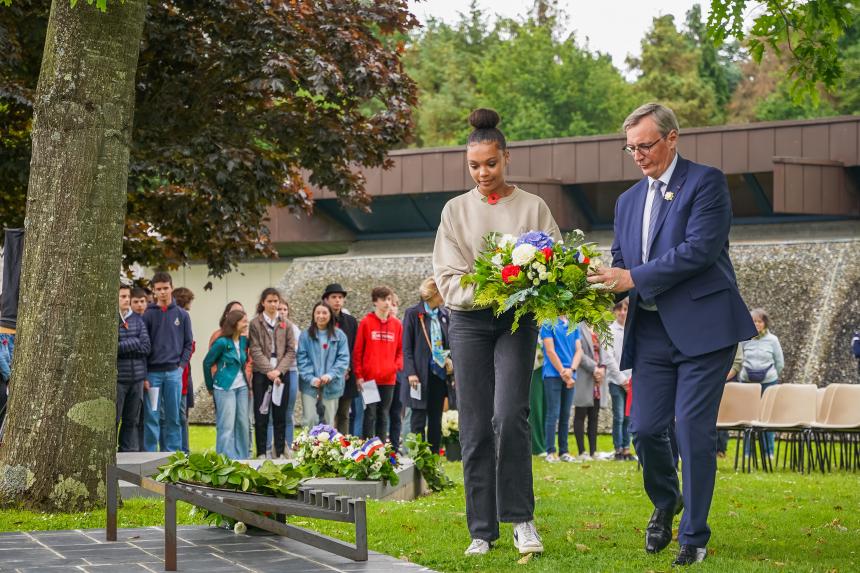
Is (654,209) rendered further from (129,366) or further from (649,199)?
(129,366)

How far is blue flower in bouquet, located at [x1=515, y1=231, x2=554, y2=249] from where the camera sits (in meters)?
5.84

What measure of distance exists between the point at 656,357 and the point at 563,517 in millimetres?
2248

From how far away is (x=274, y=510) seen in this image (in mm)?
5855

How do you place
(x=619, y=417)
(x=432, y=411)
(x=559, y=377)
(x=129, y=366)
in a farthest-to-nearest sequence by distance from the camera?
1. (x=619, y=417)
2. (x=559, y=377)
3. (x=432, y=411)
4. (x=129, y=366)

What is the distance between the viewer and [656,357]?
614 centimetres

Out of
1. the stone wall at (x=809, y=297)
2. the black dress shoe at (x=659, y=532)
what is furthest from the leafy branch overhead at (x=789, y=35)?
the stone wall at (x=809, y=297)

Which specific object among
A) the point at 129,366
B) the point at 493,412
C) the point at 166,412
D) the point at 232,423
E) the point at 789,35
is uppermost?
the point at 789,35

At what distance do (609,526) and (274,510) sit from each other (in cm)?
256

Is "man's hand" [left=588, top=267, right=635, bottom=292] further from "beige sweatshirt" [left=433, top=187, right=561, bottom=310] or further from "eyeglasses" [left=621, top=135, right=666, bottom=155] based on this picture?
"eyeglasses" [left=621, top=135, right=666, bottom=155]

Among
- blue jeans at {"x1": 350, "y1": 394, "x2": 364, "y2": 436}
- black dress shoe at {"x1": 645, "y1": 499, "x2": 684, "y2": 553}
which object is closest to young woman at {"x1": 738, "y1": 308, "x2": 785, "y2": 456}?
blue jeans at {"x1": 350, "y1": 394, "x2": 364, "y2": 436}

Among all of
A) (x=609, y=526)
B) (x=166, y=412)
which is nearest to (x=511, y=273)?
(x=609, y=526)

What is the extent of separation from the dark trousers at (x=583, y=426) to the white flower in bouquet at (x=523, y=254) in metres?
9.77

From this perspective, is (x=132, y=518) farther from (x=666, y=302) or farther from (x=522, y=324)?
(x=666, y=302)

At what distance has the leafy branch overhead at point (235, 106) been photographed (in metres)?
13.1
